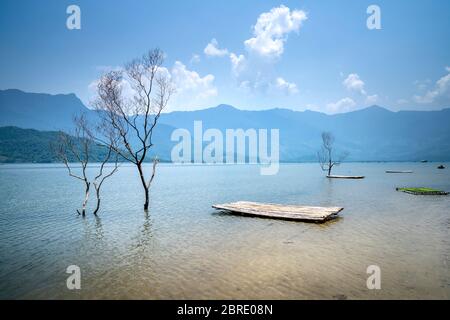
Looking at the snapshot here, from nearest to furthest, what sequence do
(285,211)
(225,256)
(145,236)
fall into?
(225,256) → (145,236) → (285,211)

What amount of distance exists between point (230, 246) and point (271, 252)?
2619 mm

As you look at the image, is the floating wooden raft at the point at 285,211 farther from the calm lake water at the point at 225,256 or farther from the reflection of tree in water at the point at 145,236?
the reflection of tree in water at the point at 145,236

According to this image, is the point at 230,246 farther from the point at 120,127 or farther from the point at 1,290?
the point at 120,127

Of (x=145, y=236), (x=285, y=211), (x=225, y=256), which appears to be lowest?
(x=145, y=236)

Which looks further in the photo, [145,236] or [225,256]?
[145,236]

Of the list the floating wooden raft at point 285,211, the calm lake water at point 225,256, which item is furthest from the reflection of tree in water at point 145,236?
the floating wooden raft at point 285,211

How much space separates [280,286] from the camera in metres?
10.9

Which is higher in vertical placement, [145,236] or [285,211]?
[285,211]

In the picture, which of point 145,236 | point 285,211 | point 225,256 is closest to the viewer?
point 225,256

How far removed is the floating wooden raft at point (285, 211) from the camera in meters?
22.6

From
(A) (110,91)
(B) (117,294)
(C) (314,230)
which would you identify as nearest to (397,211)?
(C) (314,230)

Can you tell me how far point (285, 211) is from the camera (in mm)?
24625

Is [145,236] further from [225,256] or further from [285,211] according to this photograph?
[285,211]

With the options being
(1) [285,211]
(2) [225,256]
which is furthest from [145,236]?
(1) [285,211]
